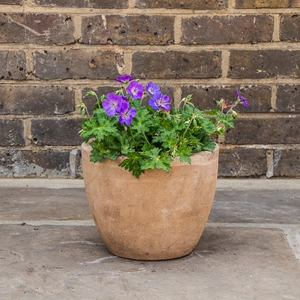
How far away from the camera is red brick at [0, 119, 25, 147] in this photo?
267 centimetres

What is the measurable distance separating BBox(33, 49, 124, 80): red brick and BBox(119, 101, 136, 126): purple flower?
98 cm

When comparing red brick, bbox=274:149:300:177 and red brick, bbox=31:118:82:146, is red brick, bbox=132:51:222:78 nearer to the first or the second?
red brick, bbox=31:118:82:146

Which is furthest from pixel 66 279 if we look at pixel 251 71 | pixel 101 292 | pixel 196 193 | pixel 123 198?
pixel 251 71

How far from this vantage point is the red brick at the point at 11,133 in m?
2.67

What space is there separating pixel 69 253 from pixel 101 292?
31 cm

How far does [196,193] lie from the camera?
1787 millimetres

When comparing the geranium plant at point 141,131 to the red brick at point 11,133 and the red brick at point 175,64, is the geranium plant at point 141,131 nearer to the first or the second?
the red brick at point 175,64

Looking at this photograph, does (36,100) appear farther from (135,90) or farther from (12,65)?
(135,90)

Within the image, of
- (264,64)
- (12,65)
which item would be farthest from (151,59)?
(12,65)

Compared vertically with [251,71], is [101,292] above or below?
→ below

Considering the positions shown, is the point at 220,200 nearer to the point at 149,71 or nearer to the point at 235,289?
the point at 149,71

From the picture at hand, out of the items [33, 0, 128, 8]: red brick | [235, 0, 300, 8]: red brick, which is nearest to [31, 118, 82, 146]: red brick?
[33, 0, 128, 8]: red brick

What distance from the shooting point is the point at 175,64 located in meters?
2.62

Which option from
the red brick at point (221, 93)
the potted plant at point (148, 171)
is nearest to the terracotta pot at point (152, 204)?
the potted plant at point (148, 171)
